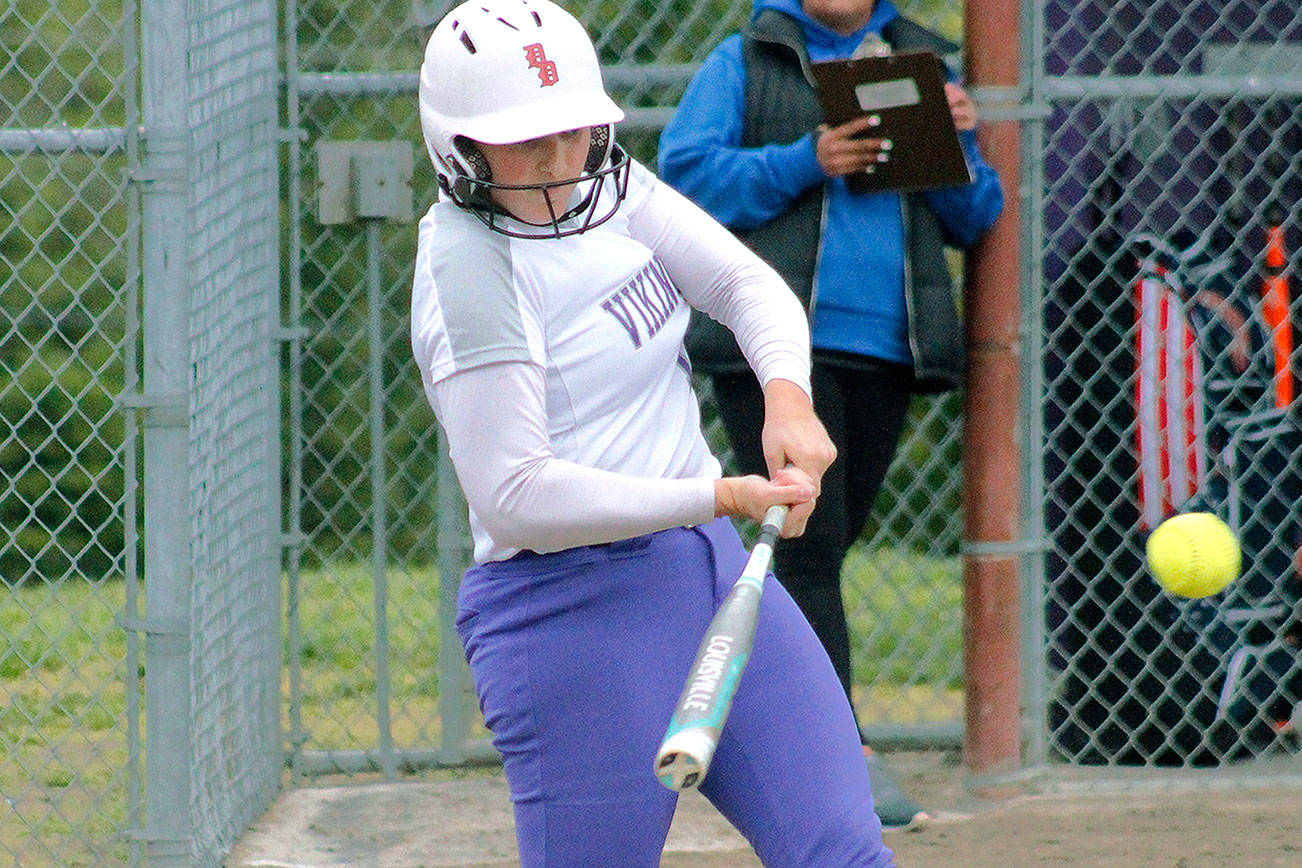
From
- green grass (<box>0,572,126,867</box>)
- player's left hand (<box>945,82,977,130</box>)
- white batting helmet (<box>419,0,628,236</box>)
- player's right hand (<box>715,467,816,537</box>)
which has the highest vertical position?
player's left hand (<box>945,82,977,130</box>)

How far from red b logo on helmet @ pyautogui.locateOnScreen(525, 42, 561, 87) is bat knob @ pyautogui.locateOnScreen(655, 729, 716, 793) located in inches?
33.8

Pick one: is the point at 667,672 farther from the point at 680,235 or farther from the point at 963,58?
the point at 963,58

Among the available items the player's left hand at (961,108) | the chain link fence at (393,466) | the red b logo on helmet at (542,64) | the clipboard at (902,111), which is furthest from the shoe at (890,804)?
the red b logo on helmet at (542,64)

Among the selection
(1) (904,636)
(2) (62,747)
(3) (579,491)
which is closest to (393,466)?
(2) (62,747)

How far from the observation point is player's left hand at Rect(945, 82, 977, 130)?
3.95m

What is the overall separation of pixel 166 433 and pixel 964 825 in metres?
2.07

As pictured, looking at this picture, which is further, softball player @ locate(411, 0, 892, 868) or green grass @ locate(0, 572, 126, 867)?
green grass @ locate(0, 572, 126, 867)

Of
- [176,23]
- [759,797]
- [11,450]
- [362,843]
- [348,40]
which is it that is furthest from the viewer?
[11,450]

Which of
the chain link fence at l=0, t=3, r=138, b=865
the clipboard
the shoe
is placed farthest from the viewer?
the chain link fence at l=0, t=3, r=138, b=865

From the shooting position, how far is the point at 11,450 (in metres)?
6.96

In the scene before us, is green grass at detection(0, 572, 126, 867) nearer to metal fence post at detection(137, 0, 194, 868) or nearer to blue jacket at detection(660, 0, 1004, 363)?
metal fence post at detection(137, 0, 194, 868)

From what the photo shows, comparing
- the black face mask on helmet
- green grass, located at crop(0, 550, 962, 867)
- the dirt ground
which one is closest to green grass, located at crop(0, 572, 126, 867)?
green grass, located at crop(0, 550, 962, 867)

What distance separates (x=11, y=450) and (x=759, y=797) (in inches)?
212

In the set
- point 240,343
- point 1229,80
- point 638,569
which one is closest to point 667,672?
point 638,569
